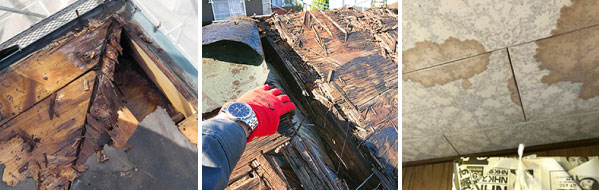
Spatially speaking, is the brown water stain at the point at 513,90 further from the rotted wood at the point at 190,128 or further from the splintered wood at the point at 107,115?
the splintered wood at the point at 107,115

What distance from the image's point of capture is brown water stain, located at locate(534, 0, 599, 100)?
3.46ft

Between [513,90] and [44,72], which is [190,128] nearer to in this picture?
[44,72]

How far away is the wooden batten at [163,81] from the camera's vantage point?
3.97 ft

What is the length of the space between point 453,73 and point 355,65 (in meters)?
0.56

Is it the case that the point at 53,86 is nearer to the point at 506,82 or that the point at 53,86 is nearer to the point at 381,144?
the point at 381,144

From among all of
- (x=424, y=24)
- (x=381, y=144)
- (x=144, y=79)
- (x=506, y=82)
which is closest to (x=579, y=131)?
(x=506, y=82)

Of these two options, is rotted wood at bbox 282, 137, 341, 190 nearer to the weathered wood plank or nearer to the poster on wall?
the poster on wall

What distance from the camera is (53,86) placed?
1.24 m

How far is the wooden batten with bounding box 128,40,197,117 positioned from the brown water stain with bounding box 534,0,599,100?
1.14 meters

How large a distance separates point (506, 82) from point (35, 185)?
64.5 inches

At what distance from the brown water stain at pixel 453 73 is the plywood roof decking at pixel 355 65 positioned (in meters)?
0.22

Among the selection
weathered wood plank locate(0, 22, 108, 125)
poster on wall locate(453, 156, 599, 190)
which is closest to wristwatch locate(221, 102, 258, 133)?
weathered wood plank locate(0, 22, 108, 125)

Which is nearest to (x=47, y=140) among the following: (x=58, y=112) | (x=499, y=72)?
(x=58, y=112)

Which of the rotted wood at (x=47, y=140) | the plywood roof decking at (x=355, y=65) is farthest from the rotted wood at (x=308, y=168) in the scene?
the rotted wood at (x=47, y=140)
